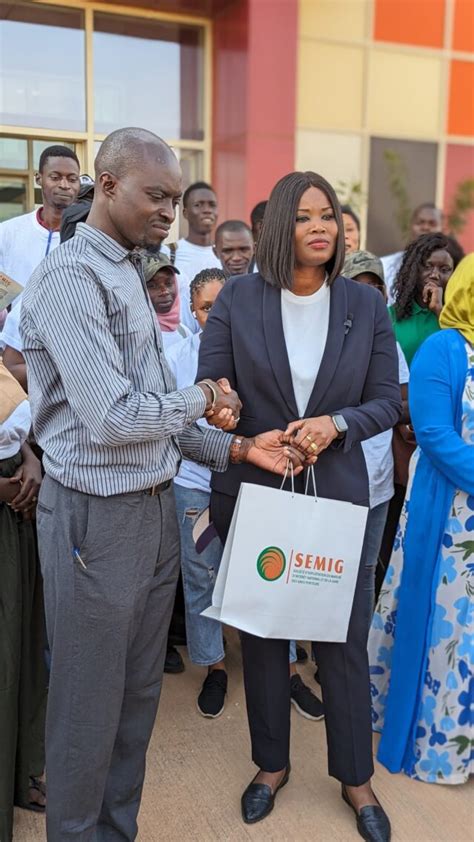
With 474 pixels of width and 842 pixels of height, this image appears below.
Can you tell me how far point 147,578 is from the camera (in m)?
2.06

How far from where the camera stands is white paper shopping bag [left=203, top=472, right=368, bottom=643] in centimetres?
224

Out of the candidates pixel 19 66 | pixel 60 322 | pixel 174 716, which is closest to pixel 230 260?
pixel 19 66

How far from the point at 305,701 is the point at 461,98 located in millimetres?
8031

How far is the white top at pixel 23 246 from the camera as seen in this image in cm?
356

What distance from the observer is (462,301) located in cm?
269

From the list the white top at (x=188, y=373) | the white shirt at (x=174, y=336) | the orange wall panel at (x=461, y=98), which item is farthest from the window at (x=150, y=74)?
the white top at (x=188, y=373)

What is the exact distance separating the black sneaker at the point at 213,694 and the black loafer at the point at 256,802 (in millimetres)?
602

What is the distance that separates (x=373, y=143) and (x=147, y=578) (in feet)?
25.4

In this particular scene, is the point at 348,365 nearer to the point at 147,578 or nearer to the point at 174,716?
the point at 147,578

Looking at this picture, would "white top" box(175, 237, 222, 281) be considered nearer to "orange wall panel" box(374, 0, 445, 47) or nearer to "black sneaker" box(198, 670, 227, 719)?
"black sneaker" box(198, 670, 227, 719)

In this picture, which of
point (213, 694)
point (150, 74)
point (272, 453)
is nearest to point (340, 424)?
point (272, 453)

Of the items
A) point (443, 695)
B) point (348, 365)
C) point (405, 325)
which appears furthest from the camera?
point (405, 325)

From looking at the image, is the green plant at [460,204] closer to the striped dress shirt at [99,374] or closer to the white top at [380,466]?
the white top at [380,466]

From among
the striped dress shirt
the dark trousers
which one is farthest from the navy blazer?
the dark trousers
